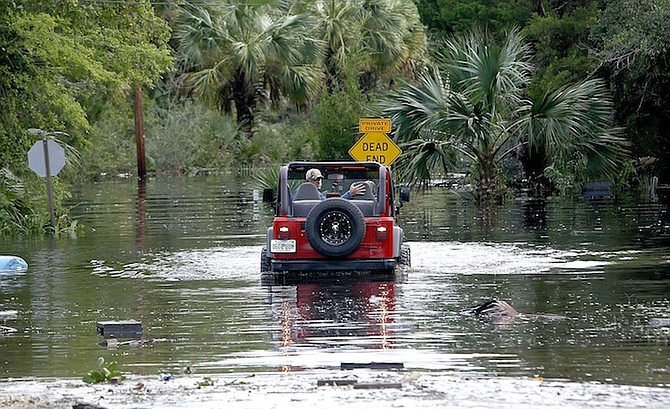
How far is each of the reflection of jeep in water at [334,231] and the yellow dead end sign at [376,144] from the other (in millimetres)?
8570

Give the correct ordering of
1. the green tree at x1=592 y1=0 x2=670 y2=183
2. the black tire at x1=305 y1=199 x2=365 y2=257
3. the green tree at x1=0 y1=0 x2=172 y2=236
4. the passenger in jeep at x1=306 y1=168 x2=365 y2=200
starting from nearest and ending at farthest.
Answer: the black tire at x1=305 y1=199 x2=365 y2=257 < the passenger in jeep at x1=306 y1=168 x2=365 y2=200 < the green tree at x1=0 y1=0 x2=172 y2=236 < the green tree at x1=592 y1=0 x2=670 y2=183

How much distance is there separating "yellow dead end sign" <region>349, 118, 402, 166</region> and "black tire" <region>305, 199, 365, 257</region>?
954 cm

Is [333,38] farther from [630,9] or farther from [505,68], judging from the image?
[505,68]

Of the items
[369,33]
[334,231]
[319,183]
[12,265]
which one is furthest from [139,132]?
[334,231]

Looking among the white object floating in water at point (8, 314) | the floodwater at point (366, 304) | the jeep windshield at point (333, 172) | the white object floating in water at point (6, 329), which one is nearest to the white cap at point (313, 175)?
the jeep windshield at point (333, 172)

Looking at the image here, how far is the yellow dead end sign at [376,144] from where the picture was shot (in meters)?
Answer: 27.0

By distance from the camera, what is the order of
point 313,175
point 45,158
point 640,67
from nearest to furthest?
point 313,175 < point 45,158 < point 640,67

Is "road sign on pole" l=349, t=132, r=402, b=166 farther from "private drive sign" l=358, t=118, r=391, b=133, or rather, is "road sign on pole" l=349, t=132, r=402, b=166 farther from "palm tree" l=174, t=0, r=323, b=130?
"palm tree" l=174, t=0, r=323, b=130

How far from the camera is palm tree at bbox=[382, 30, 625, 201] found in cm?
3234

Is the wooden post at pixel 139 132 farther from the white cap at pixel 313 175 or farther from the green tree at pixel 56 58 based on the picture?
the white cap at pixel 313 175

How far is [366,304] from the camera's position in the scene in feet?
49.4

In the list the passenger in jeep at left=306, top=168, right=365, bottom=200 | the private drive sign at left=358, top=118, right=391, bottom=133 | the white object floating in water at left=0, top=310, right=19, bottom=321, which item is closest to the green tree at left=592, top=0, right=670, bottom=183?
the private drive sign at left=358, top=118, right=391, bottom=133

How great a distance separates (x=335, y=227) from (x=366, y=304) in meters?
2.37

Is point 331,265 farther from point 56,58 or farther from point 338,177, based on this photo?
point 56,58
